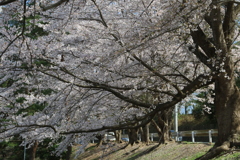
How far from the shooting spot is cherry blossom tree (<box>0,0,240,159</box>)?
6883 mm

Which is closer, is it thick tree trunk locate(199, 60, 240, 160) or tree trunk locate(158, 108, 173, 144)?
thick tree trunk locate(199, 60, 240, 160)

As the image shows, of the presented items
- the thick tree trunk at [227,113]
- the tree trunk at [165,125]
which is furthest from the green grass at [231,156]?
the tree trunk at [165,125]

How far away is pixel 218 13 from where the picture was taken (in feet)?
24.0

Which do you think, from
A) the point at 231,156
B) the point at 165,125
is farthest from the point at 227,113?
the point at 165,125

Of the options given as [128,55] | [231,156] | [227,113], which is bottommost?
[231,156]

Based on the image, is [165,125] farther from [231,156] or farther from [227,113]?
[231,156]

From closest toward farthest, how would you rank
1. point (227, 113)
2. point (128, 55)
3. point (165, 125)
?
point (227, 113) < point (128, 55) < point (165, 125)

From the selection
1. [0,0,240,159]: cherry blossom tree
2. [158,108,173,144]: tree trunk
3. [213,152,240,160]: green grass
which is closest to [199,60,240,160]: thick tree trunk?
[0,0,240,159]: cherry blossom tree

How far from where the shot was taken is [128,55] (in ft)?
26.2

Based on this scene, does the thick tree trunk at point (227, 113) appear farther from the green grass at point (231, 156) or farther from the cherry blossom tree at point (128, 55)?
the green grass at point (231, 156)

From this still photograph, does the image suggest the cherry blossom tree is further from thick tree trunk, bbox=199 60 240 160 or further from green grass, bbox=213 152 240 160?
green grass, bbox=213 152 240 160

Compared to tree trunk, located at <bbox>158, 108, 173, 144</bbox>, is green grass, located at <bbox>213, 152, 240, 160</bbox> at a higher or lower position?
lower

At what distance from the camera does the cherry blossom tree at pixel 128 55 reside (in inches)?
271

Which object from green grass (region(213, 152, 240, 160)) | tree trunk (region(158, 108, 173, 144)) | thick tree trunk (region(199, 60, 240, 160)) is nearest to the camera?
green grass (region(213, 152, 240, 160))
